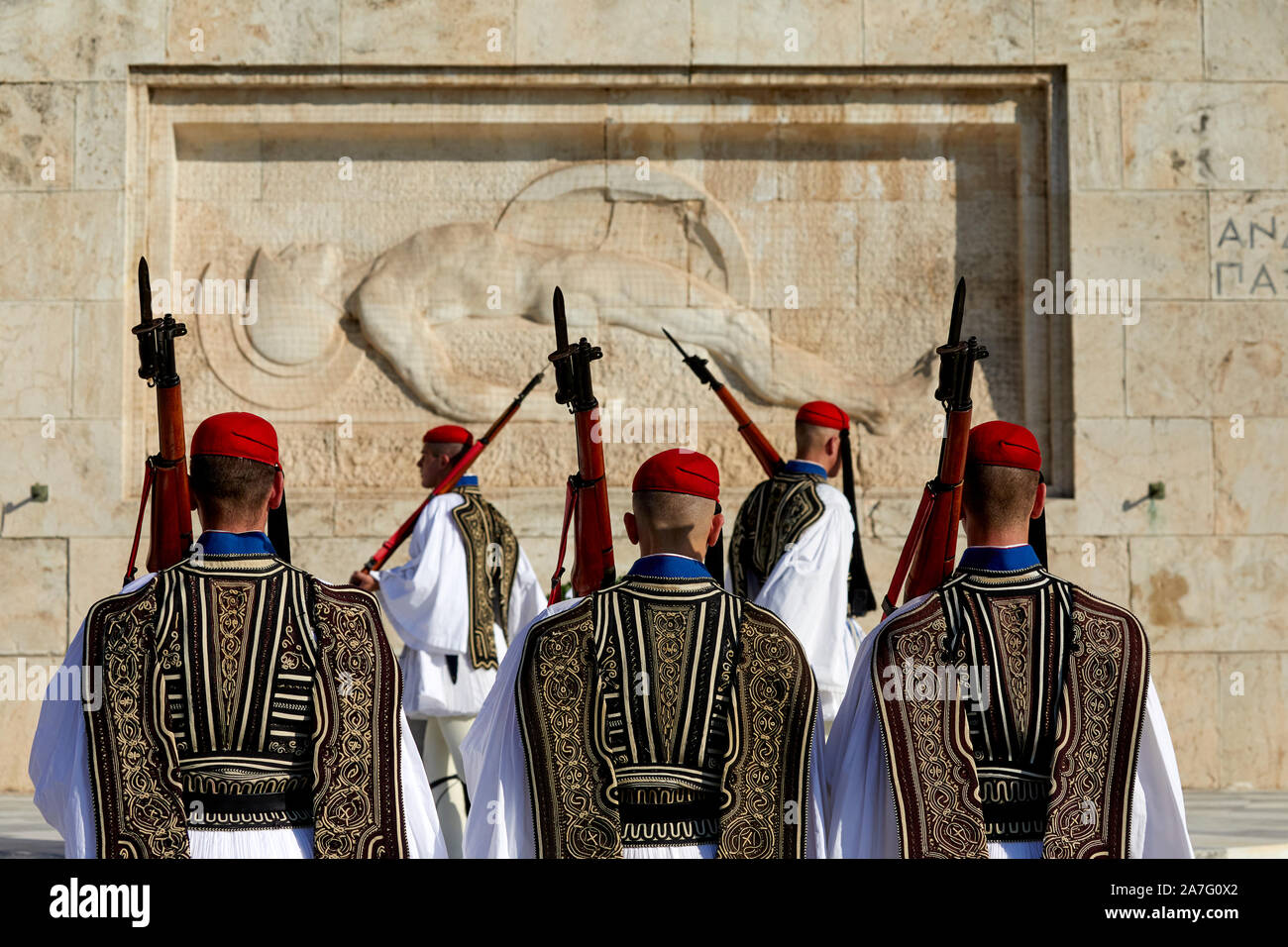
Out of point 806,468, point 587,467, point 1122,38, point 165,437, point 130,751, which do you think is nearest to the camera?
point 130,751

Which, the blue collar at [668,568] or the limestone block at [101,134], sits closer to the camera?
→ the blue collar at [668,568]

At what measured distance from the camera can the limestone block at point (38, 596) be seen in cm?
791

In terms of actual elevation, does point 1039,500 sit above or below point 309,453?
below

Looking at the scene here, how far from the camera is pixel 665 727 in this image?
302cm

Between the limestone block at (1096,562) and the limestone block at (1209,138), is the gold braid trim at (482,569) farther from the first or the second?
the limestone block at (1209,138)

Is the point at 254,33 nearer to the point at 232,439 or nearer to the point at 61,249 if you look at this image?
the point at 61,249

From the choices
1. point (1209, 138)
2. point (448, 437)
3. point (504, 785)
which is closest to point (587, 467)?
point (504, 785)

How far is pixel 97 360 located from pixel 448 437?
2590mm

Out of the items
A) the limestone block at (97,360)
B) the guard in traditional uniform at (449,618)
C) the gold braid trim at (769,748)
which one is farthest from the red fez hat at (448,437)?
the gold braid trim at (769,748)

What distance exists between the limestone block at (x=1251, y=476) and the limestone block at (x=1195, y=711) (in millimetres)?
770

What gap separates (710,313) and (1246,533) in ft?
10.4

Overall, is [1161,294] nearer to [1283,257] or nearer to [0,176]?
[1283,257]

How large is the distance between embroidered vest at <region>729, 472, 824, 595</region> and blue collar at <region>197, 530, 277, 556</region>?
8.92 ft

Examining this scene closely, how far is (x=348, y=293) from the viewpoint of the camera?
338 inches
